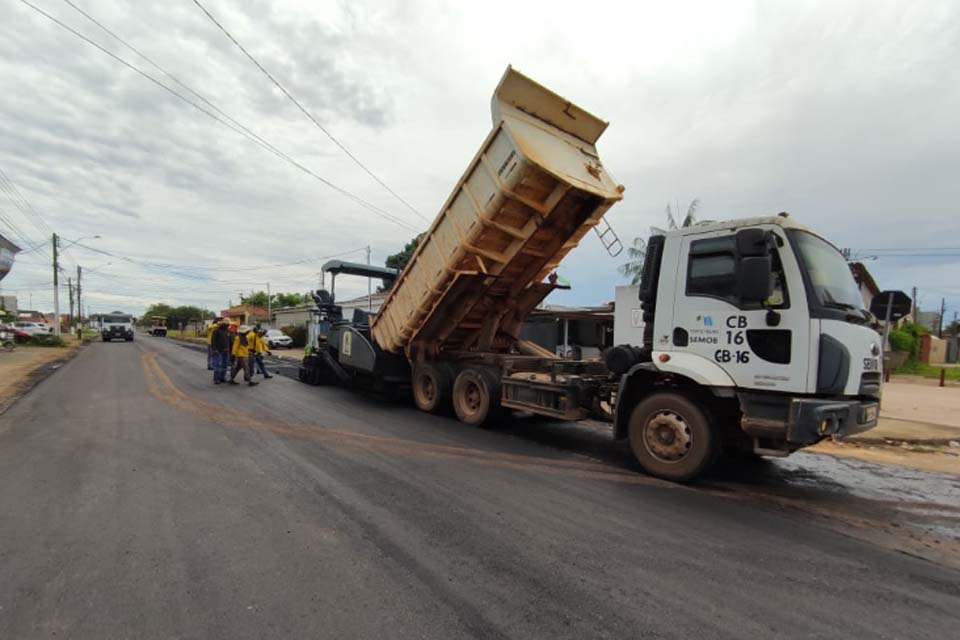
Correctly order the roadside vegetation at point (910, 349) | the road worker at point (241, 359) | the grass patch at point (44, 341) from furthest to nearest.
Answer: the grass patch at point (44, 341) < the roadside vegetation at point (910, 349) < the road worker at point (241, 359)

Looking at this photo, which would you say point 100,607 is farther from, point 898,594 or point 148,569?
point 898,594

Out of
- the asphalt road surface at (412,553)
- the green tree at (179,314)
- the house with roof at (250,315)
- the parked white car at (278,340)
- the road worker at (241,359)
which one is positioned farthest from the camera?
the green tree at (179,314)

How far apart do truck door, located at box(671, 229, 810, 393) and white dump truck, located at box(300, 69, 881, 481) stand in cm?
1

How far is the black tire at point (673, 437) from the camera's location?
15.5 feet

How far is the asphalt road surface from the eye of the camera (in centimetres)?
255

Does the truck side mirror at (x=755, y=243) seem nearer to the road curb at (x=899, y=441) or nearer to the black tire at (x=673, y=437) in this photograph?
the black tire at (x=673, y=437)

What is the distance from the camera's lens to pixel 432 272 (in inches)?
295

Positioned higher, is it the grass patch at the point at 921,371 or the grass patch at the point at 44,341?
the grass patch at the point at 921,371

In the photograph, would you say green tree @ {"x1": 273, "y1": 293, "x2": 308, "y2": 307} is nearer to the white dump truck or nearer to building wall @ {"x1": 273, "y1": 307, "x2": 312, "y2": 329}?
building wall @ {"x1": 273, "y1": 307, "x2": 312, "y2": 329}

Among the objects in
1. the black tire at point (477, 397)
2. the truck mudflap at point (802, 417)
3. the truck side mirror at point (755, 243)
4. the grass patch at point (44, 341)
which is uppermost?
the truck side mirror at point (755, 243)

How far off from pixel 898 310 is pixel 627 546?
471cm

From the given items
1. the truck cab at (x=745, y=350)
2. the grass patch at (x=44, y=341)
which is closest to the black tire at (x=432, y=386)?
the truck cab at (x=745, y=350)

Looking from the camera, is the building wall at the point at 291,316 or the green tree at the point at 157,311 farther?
the green tree at the point at 157,311

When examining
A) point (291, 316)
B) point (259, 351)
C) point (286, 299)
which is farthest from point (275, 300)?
point (259, 351)
